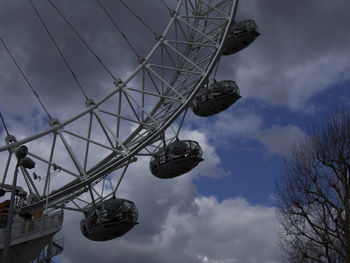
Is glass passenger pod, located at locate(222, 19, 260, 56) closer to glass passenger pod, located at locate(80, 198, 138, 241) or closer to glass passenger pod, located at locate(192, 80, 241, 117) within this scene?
glass passenger pod, located at locate(192, 80, 241, 117)

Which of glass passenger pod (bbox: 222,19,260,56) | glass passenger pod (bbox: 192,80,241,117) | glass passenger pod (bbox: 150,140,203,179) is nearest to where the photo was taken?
glass passenger pod (bbox: 150,140,203,179)

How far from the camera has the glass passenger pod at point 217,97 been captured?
24.6m

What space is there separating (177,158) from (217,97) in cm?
534

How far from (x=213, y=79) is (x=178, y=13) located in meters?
4.78

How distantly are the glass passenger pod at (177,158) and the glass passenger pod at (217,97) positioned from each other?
391cm

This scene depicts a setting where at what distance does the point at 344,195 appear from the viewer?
57.0ft

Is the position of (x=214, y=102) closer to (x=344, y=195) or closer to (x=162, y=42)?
(x=162, y=42)

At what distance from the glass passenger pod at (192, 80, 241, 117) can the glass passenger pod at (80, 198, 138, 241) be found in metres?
7.93

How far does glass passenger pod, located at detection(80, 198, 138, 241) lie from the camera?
1967cm

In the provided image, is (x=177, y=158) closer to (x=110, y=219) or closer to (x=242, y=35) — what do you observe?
(x=110, y=219)

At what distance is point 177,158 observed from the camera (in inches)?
837

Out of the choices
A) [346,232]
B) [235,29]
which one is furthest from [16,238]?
[235,29]

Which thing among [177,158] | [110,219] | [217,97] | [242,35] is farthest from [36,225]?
[242,35]

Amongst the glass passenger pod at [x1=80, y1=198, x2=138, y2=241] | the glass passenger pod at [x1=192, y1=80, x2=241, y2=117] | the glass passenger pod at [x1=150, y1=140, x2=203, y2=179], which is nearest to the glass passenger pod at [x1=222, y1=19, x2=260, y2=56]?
the glass passenger pod at [x1=192, y1=80, x2=241, y2=117]
